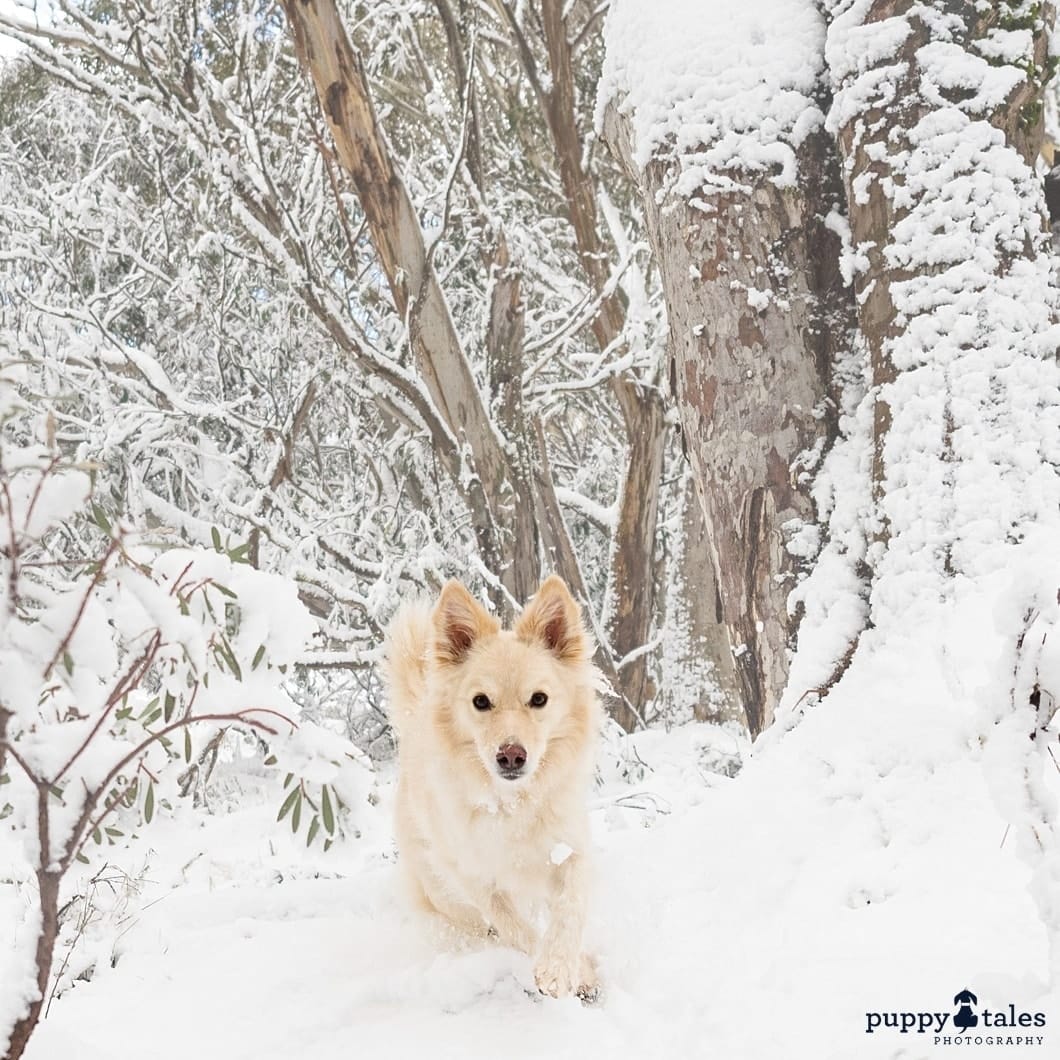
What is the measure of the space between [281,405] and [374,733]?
3.34 meters

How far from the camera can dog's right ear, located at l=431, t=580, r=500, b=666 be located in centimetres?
324

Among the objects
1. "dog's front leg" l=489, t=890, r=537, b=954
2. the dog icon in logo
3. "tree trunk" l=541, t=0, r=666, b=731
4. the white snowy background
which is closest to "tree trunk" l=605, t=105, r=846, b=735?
the white snowy background

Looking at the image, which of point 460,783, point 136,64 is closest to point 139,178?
point 136,64

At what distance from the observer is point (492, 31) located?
9.19 meters

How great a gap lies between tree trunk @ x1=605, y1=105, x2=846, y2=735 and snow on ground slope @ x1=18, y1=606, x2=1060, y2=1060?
0.61 metres

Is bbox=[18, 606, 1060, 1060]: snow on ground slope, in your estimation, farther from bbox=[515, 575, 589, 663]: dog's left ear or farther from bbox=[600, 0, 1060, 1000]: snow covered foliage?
bbox=[515, 575, 589, 663]: dog's left ear

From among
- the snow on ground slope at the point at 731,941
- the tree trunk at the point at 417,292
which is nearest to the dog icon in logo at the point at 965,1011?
the snow on ground slope at the point at 731,941

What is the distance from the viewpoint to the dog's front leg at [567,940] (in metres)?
2.54

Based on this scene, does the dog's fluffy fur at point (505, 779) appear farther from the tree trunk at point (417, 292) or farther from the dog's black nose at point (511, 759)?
the tree trunk at point (417, 292)

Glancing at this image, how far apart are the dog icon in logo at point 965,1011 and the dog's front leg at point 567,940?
1.00 meters

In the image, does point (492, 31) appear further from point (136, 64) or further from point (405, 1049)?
point (405, 1049)

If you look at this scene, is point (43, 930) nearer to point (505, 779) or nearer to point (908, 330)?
point (505, 779)

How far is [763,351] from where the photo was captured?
354 cm

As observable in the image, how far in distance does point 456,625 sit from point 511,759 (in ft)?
1.87
